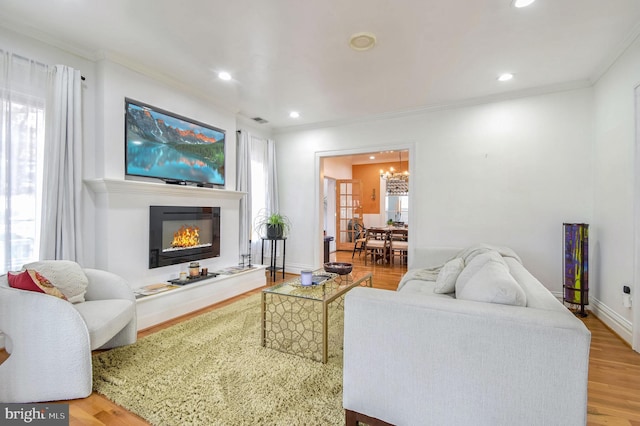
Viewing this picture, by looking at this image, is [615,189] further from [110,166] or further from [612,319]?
[110,166]

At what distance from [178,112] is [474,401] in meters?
4.03

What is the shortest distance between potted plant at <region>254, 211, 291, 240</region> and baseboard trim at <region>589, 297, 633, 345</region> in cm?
411

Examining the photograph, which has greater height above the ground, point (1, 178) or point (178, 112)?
point (178, 112)

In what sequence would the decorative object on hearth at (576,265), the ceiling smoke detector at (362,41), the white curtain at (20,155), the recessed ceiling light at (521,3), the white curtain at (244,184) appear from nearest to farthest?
the recessed ceiling light at (521,3) < the white curtain at (20,155) < the ceiling smoke detector at (362,41) < the decorative object on hearth at (576,265) < the white curtain at (244,184)

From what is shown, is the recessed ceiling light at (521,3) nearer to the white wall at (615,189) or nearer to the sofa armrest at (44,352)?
the white wall at (615,189)

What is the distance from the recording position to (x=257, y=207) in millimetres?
5211

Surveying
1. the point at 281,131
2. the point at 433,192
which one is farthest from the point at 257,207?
the point at 433,192

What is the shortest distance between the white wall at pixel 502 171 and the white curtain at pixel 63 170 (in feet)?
12.1

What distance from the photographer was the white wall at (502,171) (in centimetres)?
369

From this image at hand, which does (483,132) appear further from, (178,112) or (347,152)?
(178,112)

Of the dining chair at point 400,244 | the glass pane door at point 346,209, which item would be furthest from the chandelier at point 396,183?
the dining chair at point 400,244

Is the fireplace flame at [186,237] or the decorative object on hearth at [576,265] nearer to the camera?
the decorative object on hearth at [576,265]

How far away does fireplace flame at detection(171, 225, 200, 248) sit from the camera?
368 centimetres

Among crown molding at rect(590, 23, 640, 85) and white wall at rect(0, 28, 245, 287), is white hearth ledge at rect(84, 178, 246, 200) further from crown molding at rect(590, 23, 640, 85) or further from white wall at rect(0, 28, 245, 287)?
crown molding at rect(590, 23, 640, 85)
